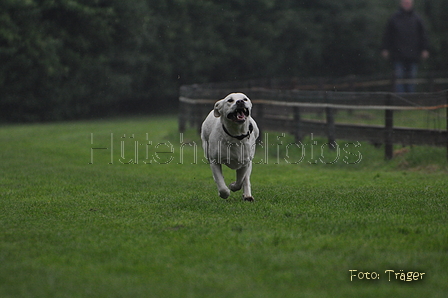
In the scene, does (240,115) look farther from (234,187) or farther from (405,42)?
(405,42)

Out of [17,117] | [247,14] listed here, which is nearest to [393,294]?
[17,117]

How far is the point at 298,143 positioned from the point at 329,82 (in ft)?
30.1

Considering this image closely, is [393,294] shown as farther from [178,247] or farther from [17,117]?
[17,117]

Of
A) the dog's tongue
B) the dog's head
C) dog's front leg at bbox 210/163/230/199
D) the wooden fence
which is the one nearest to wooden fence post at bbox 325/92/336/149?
the wooden fence

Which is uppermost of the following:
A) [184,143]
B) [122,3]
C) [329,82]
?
[122,3]

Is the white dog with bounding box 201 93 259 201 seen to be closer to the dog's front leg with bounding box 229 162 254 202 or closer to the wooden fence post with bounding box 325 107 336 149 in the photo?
the dog's front leg with bounding box 229 162 254 202

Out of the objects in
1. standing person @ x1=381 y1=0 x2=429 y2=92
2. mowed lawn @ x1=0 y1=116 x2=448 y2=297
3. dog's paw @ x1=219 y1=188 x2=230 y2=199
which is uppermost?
standing person @ x1=381 y1=0 x2=429 y2=92

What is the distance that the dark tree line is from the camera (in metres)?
27.9

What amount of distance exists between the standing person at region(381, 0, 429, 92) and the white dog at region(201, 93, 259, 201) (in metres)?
16.6

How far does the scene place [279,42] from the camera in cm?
3878

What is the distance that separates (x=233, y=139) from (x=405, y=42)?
56.9 feet

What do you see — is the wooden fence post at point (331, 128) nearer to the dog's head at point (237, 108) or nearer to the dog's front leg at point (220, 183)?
the dog's front leg at point (220, 183)

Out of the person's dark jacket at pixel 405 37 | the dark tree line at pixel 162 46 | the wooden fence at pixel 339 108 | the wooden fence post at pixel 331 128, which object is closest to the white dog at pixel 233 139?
the wooden fence at pixel 339 108

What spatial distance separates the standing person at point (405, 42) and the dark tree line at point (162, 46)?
11596 millimetres
